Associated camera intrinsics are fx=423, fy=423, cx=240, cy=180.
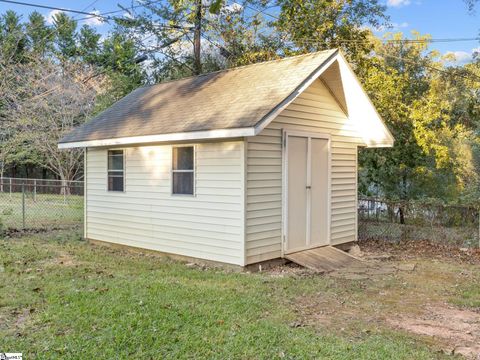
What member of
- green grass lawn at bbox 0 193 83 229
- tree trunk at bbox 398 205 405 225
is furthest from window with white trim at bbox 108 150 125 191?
tree trunk at bbox 398 205 405 225

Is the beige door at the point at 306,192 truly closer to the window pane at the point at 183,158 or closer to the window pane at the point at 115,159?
the window pane at the point at 183,158

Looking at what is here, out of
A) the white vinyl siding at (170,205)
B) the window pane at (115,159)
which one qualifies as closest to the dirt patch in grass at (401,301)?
the white vinyl siding at (170,205)

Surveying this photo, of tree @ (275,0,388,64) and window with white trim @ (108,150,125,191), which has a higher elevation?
tree @ (275,0,388,64)

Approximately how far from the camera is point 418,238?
420 inches

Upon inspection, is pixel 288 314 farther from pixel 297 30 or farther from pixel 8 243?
pixel 297 30

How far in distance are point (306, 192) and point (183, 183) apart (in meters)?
2.37

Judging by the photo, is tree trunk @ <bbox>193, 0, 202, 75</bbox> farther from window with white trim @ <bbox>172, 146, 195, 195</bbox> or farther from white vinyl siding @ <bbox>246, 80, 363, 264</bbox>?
window with white trim @ <bbox>172, 146, 195, 195</bbox>

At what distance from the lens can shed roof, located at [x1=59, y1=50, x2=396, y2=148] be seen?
7.05 metres

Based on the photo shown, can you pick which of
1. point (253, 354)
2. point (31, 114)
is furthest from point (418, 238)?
point (31, 114)

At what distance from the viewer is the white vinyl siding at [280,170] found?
23.5 ft

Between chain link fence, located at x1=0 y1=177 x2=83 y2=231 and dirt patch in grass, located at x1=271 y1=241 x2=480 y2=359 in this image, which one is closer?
dirt patch in grass, located at x1=271 y1=241 x2=480 y2=359

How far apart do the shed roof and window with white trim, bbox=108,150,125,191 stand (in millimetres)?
470

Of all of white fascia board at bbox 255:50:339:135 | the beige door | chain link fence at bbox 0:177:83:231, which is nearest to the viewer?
white fascia board at bbox 255:50:339:135

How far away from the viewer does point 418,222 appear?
10656mm
